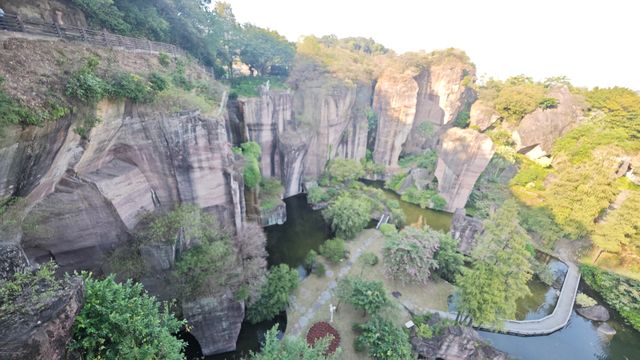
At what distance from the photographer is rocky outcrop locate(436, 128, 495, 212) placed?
27.2m

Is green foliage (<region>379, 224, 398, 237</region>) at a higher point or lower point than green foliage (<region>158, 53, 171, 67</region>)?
lower

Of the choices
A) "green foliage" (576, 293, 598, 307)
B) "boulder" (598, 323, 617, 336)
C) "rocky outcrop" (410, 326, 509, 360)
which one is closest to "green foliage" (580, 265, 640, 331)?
"green foliage" (576, 293, 598, 307)

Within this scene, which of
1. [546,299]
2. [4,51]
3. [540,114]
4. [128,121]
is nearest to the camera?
[4,51]

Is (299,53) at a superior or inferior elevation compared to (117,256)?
superior

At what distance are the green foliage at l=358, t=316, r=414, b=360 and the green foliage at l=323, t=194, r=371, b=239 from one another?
9.26 meters

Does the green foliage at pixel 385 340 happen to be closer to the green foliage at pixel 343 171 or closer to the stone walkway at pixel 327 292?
the stone walkway at pixel 327 292

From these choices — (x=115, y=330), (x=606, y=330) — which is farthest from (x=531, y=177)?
(x=115, y=330)

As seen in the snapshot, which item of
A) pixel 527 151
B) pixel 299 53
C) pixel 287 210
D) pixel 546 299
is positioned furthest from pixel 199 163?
pixel 527 151

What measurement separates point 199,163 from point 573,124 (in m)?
42.1

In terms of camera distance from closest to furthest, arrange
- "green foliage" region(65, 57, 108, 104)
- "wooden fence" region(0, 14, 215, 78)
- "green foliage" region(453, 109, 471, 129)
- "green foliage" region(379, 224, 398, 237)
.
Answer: "green foliage" region(65, 57, 108, 104) → "wooden fence" region(0, 14, 215, 78) → "green foliage" region(379, 224, 398, 237) → "green foliage" region(453, 109, 471, 129)

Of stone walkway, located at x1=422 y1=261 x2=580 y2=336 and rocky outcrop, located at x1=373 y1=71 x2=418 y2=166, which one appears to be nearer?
stone walkway, located at x1=422 y1=261 x2=580 y2=336

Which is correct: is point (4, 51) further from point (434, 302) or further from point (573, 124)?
point (573, 124)

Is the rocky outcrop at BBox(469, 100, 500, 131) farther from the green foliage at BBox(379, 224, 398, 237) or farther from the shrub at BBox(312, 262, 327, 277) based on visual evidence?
the shrub at BBox(312, 262, 327, 277)

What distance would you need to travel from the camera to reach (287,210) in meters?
27.7
